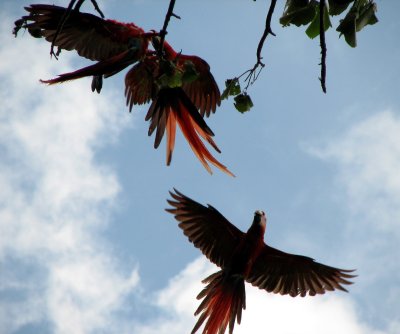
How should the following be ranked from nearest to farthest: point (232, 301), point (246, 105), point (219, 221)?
point (246, 105), point (232, 301), point (219, 221)

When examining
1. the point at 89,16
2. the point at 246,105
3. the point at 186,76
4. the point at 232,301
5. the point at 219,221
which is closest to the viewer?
the point at 186,76

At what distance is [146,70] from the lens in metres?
2.99

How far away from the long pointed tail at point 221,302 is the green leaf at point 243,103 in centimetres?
192

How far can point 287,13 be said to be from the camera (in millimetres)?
2205

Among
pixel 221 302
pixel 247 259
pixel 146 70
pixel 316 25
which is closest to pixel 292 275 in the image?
pixel 247 259

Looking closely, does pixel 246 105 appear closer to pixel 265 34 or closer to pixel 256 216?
pixel 265 34

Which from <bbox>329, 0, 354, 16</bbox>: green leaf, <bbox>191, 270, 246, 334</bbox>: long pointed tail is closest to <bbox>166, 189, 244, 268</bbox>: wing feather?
<bbox>191, 270, 246, 334</bbox>: long pointed tail

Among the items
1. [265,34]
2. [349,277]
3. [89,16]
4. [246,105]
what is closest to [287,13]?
[265,34]

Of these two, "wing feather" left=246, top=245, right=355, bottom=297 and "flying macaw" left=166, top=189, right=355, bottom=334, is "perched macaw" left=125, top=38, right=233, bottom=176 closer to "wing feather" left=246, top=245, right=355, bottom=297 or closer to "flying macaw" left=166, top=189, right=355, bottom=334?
"flying macaw" left=166, top=189, right=355, bottom=334

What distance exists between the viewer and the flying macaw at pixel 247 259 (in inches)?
175

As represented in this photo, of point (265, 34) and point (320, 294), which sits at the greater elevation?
point (320, 294)

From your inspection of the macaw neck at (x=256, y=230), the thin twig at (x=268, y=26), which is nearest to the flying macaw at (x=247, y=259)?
the macaw neck at (x=256, y=230)

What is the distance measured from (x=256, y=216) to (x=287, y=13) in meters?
2.53

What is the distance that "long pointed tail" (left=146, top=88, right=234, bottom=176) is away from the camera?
2.51 meters
